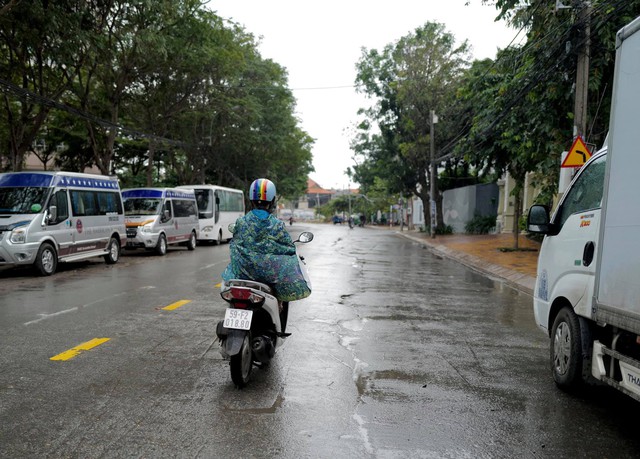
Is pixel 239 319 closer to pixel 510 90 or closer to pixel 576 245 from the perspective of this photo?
pixel 576 245

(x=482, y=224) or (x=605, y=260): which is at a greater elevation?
(x=605, y=260)

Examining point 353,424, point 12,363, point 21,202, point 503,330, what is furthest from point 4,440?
point 21,202

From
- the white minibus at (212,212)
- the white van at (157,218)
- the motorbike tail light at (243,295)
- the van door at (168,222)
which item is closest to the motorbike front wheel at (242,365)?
the motorbike tail light at (243,295)

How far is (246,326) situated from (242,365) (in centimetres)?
33

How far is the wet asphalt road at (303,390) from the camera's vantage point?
3.50 m

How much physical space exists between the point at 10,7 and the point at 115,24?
5936mm

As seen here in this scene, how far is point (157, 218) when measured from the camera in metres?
18.2

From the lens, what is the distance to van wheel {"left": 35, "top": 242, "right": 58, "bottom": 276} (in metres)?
11.8

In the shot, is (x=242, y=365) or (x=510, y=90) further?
(x=510, y=90)

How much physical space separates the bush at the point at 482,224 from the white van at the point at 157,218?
19594 millimetres

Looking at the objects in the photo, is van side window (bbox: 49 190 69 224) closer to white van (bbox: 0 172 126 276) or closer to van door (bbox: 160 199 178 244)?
white van (bbox: 0 172 126 276)

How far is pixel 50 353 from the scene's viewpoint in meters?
5.47

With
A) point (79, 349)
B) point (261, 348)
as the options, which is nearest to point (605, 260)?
point (261, 348)

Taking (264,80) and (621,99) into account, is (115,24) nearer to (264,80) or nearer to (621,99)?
(264,80)
